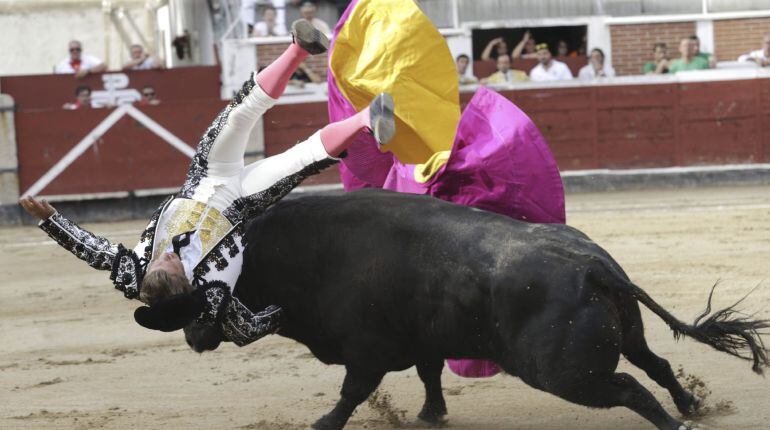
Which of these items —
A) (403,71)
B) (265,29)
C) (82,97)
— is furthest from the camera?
(265,29)

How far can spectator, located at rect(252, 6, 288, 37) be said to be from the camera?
12203mm

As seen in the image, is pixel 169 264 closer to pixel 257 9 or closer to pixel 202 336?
pixel 202 336

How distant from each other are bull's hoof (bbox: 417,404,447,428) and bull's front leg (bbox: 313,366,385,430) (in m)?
0.38

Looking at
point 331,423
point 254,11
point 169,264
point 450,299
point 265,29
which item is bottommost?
point 331,423

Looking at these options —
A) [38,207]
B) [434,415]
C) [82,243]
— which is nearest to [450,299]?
[434,415]

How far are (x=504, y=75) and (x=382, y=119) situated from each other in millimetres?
8021

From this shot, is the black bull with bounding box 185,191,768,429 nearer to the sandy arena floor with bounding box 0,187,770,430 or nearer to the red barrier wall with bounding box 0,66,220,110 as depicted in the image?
the sandy arena floor with bounding box 0,187,770,430

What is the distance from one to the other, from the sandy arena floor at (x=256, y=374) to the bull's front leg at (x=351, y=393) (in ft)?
1.09

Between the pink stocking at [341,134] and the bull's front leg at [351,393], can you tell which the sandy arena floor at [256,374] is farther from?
the pink stocking at [341,134]

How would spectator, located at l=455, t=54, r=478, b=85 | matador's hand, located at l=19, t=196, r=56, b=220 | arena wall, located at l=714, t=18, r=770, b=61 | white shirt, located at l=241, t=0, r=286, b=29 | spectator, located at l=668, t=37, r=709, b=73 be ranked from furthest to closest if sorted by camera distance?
arena wall, located at l=714, t=18, r=770, b=61 → white shirt, located at l=241, t=0, r=286, b=29 → spectator, located at l=668, t=37, r=709, b=73 → spectator, located at l=455, t=54, r=478, b=85 → matador's hand, located at l=19, t=196, r=56, b=220

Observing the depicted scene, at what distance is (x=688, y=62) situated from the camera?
11.3 metres

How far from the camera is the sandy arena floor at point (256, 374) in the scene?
12.3ft

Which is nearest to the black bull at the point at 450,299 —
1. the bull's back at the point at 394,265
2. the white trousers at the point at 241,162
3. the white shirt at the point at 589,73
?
the bull's back at the point at 394,265

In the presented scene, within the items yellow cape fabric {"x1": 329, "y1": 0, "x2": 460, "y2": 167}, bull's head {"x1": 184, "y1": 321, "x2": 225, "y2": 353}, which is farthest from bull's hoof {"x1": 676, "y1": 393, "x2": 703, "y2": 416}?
bull's head {"x1": 184, "y1": 321, "x2": 225, "y2": 353}
